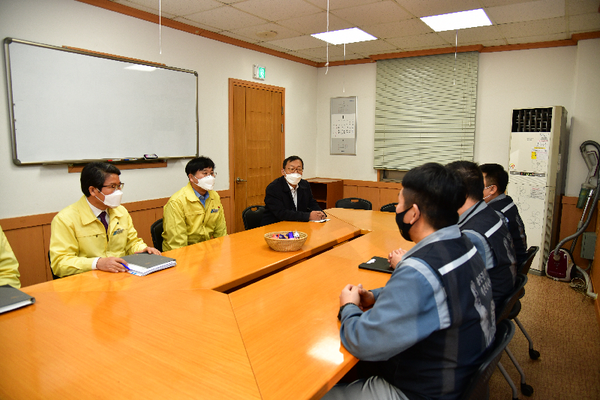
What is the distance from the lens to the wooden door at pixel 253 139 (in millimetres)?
5227

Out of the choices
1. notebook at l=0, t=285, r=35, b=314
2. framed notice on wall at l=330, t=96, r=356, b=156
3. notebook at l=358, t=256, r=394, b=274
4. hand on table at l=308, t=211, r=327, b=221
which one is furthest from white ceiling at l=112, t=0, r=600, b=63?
notebook at l=0, t=285, r=35, b=314

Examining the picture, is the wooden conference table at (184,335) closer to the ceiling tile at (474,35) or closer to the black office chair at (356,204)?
the black office chair at (356,204)

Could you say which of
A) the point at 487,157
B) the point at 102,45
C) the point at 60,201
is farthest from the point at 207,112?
the point at 487,157

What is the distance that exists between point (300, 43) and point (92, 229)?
12.6 ft

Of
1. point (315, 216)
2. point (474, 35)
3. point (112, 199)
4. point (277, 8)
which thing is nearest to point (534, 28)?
point (474, 35)

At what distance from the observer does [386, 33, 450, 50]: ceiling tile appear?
4853mm

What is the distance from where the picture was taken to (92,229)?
7.85 ft

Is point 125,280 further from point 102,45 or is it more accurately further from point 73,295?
point 102,45

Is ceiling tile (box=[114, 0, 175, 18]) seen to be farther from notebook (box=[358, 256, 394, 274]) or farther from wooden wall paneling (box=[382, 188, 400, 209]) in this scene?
wooden wall paneling (box=[382, 188, 400, 209])

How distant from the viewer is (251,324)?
161cm

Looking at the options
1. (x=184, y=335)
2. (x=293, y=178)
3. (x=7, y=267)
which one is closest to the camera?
(x=184, y=335)

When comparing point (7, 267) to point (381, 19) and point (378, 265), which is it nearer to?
point (378, 265)

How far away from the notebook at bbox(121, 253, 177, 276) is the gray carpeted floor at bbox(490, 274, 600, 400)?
7.15 feet

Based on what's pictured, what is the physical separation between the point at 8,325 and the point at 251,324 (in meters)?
0.96
